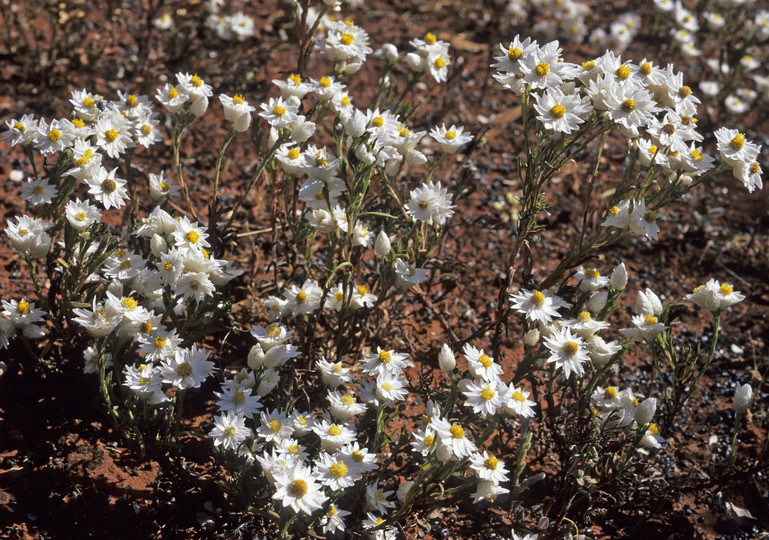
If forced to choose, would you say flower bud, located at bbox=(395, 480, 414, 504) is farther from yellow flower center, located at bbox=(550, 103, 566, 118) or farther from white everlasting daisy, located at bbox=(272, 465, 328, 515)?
yellow flower center, located at bbox=(550, 103, 566, 118)


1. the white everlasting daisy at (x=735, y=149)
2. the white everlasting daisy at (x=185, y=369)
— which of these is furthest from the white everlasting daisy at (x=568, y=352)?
the white everlasting daisy at (x=185, y=369)

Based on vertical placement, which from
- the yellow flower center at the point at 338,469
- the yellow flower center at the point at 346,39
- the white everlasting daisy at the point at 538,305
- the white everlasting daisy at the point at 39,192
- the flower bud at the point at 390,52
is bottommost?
the yellow flower center at the point at 338,469

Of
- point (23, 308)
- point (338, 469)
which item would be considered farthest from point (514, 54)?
point (23, 308)

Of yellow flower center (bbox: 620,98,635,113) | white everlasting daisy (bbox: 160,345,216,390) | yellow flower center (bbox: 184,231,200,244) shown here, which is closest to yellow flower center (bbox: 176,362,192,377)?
white everlasting daisy (bbox: 160,345,216,390)

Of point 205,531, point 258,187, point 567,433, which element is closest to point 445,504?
point 567,433

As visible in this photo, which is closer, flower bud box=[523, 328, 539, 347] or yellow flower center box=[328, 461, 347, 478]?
yellow flower center box=[328, 461, 347, 478]

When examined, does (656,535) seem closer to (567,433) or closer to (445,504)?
(567,433)

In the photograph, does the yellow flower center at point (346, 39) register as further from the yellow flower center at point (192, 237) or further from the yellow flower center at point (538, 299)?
the yellow flower center at point (538, 299)
